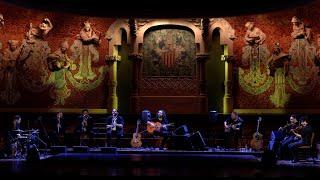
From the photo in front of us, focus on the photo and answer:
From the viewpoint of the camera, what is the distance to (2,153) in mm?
13258

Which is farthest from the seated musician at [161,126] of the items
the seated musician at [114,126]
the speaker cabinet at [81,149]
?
the speaker cabinet at [81,149]

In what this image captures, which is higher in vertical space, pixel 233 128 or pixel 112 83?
pixel 112 83

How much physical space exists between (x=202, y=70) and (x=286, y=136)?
4.69 metres

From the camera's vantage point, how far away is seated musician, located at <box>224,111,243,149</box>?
14.9 metres

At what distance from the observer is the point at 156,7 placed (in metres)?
16.0

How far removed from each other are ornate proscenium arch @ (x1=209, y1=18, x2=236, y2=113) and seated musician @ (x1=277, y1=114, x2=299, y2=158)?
3.65 meters

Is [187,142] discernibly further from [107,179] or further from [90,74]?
[107,179]

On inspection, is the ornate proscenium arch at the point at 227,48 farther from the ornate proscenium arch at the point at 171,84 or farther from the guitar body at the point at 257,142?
the guitar body at the point at 257,142

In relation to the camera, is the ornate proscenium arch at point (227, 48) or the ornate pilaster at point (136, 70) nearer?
the ornate proscenium arch at point (227, 48)

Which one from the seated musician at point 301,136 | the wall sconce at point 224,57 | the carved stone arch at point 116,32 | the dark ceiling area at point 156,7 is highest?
the dark ceiling area at point 156,7

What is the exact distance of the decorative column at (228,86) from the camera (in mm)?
16781

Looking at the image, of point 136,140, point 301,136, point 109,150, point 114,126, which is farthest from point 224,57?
point 109,150

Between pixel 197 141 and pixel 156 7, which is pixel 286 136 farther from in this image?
pixel 156 7

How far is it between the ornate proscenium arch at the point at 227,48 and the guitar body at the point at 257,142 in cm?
176
